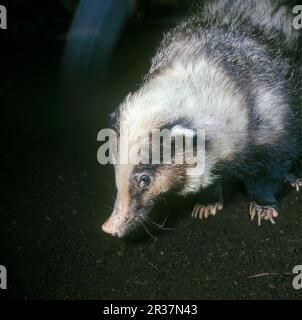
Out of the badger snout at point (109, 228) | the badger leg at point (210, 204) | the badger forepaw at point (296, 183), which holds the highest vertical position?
the badger forepaw at point (296, 183)

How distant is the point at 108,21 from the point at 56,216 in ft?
7.06

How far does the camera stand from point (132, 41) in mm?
5062

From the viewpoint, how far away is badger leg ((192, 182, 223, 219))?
3443 mm

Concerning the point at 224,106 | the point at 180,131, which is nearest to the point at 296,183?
the point at 224,106

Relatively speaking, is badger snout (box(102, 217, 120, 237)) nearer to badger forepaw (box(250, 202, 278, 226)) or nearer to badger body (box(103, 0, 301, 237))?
badger body (box(103, 0, 301, 237))

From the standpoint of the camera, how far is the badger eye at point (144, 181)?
2836 mm

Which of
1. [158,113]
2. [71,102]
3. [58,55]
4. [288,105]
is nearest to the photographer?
[158,113]

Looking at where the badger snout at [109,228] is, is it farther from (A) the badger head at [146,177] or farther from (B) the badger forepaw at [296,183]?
(B) the badger forepaw at [296,183]

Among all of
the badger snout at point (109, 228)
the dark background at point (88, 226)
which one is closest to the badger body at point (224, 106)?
the badger snout at point (109, 228)

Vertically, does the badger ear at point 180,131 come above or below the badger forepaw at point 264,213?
above

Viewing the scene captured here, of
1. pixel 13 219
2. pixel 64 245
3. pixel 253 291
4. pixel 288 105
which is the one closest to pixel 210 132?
pixel 288 105

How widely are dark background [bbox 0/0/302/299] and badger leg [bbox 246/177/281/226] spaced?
7 cm

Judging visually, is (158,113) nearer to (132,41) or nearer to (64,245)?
(64,245)

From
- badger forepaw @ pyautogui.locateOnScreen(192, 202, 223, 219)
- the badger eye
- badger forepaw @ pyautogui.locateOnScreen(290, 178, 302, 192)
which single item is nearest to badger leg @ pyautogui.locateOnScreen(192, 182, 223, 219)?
badger forepaw @ pyautogui.locateOnScreen(192, 202, 223, 219)
